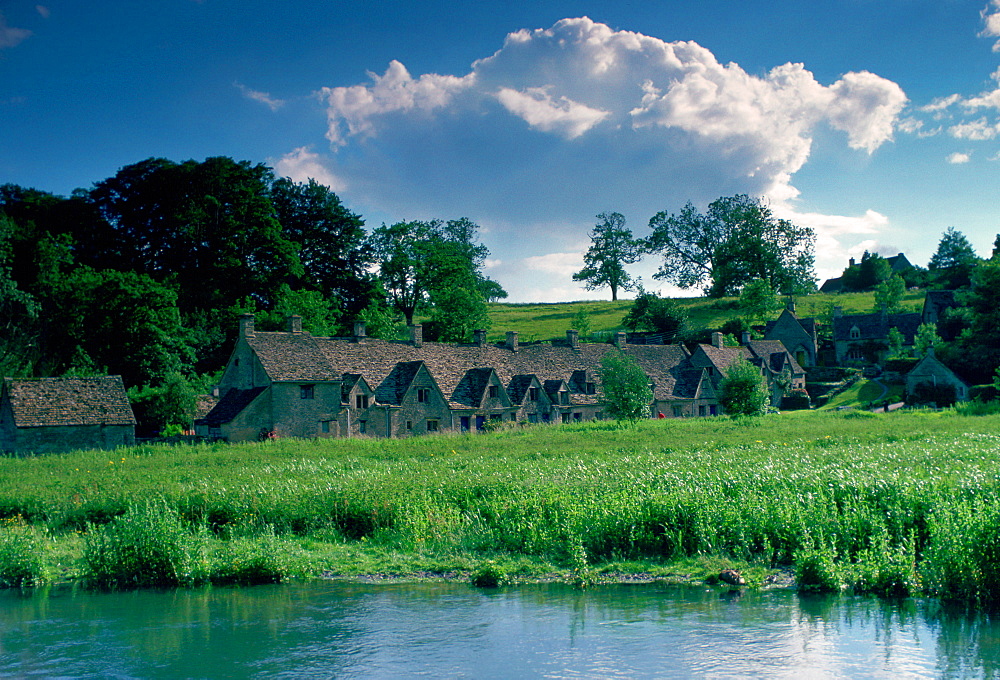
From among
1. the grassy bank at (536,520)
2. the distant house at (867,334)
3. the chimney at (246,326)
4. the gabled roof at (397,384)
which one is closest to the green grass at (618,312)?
the distant house at (867,334)

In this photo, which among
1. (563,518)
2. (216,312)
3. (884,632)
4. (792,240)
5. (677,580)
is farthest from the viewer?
(792,240)

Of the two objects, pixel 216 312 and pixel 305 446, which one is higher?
pixel 216 312

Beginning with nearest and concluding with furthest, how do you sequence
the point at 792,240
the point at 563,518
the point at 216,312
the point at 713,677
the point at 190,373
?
the point at 713,677
the point at 563,518
the point at 190,373
the point at 216,312
the point at 792,240

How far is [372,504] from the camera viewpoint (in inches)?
893

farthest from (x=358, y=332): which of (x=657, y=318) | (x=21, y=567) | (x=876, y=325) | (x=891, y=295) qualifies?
(x=891, y=295)

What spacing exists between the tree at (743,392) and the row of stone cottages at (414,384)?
10851mm

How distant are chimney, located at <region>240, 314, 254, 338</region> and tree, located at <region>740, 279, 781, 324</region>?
248ft

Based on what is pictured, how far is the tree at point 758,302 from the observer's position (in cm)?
10912

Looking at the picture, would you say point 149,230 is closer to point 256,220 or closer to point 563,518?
point 256,220

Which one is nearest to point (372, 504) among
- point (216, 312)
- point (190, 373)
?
point (190, 373)

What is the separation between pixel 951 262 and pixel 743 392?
90.0 metres

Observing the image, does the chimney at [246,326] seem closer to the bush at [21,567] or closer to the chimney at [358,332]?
the chimney at [358,332]

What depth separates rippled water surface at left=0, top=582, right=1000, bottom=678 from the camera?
1282 cm

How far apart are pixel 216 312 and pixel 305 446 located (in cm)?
4226
